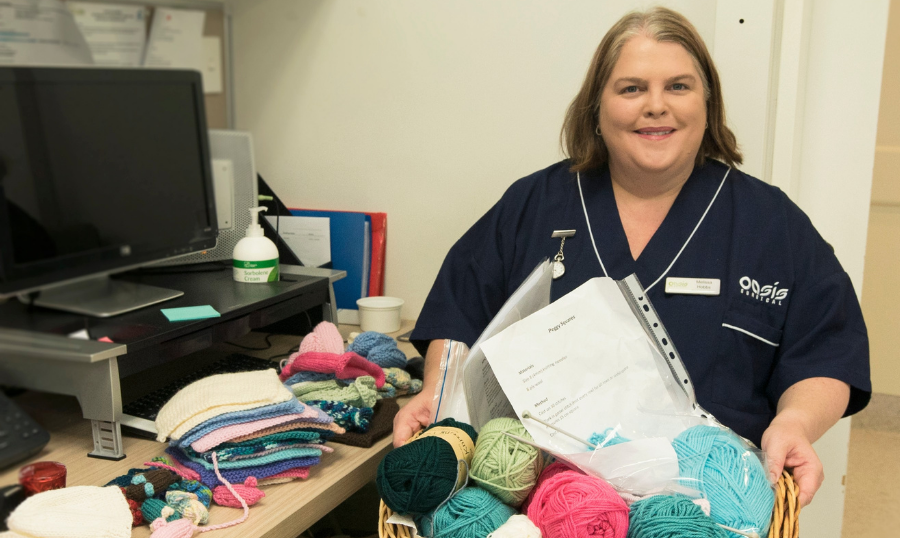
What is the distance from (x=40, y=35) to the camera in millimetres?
331

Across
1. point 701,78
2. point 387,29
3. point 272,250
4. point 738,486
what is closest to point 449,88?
point 387,29

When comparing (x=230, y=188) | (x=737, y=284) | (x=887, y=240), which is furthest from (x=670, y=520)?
(x=887, y=240)

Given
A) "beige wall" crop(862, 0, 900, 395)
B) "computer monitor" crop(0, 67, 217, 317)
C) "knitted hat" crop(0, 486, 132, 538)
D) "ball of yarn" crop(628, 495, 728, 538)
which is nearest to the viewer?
"computer monitor" crop(0, 67, 217, 317)

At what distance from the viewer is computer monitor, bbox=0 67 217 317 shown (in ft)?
1.02

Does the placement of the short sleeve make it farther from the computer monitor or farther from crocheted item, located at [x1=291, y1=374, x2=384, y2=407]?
the computer monitor

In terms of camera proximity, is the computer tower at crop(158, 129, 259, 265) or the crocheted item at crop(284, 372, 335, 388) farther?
the crocheted item at crop(284, 372, 335, 388)

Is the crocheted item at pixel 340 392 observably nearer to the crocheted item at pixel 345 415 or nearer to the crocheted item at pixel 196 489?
the crocheted item at pixel 345 415

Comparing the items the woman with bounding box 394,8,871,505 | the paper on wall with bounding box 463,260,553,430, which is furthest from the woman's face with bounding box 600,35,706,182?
the paper on wall with bounding box 463,260,553,430

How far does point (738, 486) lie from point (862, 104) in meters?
0.82

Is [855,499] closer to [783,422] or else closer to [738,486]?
[783,422]

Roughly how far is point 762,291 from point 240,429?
0.73 metres

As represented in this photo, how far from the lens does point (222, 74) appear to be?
1.40 feet

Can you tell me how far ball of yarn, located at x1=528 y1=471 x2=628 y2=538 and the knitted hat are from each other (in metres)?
0.42

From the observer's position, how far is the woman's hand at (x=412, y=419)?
3.06 feet
